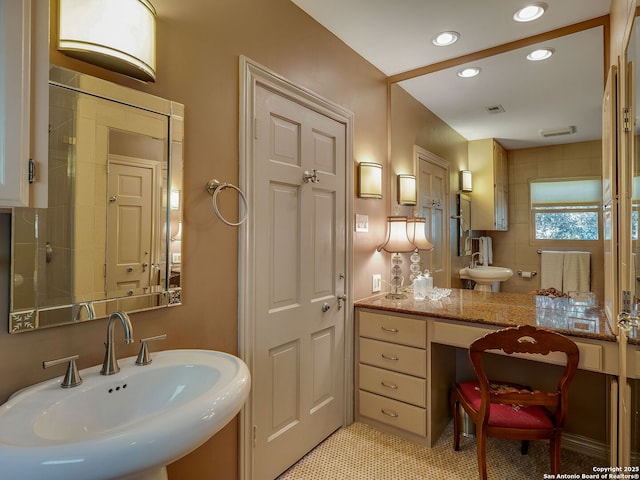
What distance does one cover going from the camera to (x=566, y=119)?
2.11m

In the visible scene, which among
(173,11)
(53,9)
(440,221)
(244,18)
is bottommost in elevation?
(440,221)

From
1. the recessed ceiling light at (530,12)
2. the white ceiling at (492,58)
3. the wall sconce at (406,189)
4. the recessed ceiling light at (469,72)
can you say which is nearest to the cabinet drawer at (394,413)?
the wall sconce at (406,189)

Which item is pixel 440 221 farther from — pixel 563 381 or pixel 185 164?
pixel 185 164

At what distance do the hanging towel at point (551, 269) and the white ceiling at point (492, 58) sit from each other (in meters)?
0.70

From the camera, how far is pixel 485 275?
8.04ft

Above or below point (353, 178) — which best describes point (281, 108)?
above

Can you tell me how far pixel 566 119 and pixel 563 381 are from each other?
1531 mm

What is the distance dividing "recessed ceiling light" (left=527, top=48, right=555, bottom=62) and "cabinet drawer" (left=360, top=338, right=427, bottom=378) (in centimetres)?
193

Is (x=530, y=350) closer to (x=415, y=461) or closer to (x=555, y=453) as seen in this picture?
(x=555, y=453)

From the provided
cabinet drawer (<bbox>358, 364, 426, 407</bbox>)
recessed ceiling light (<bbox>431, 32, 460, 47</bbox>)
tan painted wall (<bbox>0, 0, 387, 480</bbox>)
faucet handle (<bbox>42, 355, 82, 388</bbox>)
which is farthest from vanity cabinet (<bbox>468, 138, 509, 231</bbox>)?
faucet handle (<bbox>42, 355, 82, 388</bbox>)

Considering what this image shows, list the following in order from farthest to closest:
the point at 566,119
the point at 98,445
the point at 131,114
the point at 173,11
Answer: the point at 566,119
the point at 173,11
the point at 131,114
the point at 98,445

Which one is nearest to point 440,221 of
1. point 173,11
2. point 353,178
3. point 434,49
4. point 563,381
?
point 353,178

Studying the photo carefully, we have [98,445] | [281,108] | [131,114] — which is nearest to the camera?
[98,445]

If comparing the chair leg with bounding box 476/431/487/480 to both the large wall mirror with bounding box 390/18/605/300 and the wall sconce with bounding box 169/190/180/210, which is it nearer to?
the large wall mirror with bounding box 390/18/605/300
